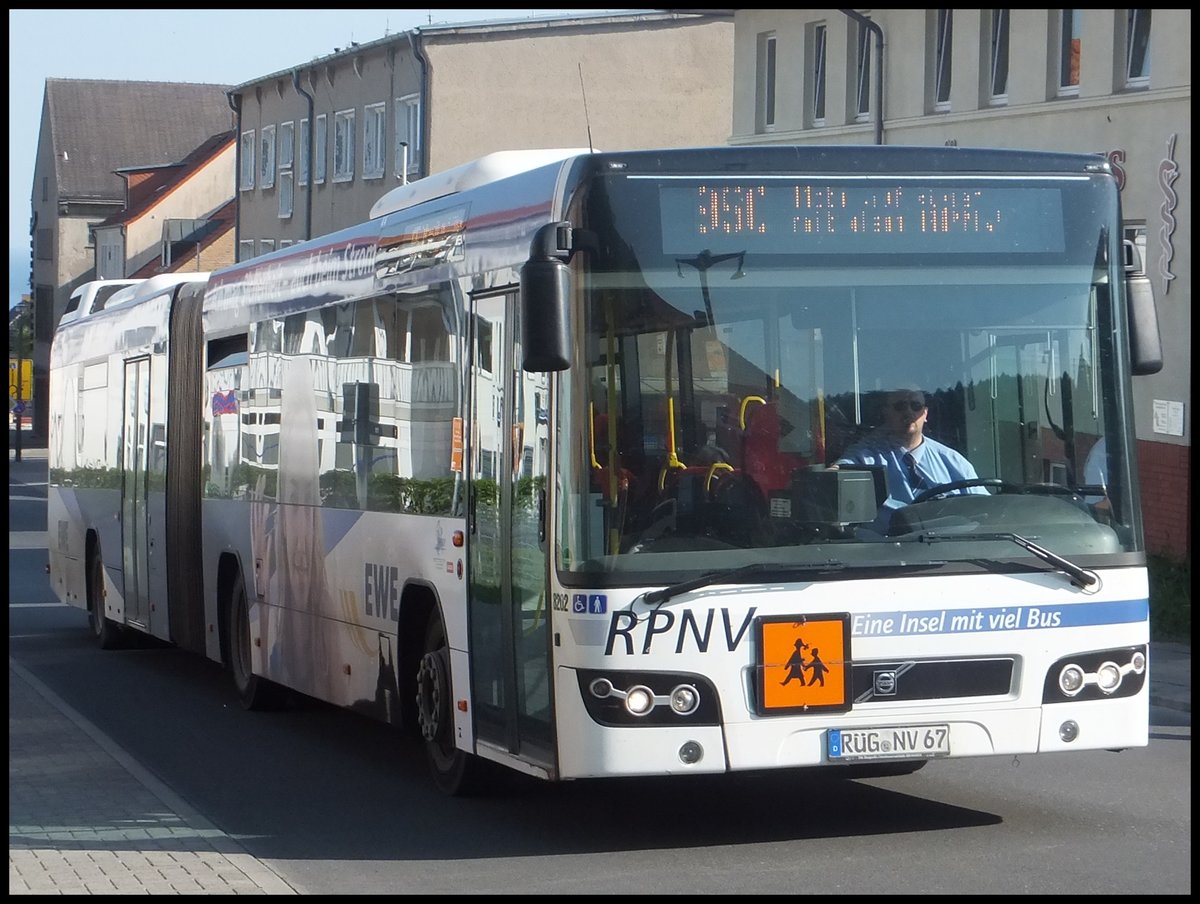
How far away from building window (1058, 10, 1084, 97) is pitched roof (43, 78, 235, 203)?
225ft

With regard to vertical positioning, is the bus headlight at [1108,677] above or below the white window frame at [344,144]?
below

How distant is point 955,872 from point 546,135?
41476 mm

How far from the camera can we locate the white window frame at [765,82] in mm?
34844

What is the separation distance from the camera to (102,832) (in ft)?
30.0

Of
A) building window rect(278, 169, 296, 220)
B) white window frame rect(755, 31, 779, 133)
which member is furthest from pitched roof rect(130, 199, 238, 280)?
white window frame rect(755, 31, 779, 133)

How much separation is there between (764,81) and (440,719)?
2628cm

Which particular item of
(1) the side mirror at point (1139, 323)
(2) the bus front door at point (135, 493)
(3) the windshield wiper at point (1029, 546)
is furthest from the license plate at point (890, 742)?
(2) the bus front door at point (135, 493)

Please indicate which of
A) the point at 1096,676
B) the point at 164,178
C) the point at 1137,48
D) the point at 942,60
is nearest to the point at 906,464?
the point at 1096,676

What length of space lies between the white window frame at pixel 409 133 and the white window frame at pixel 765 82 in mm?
14601

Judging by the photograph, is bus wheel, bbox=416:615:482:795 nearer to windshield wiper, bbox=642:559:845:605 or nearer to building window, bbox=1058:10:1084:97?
windshield wiper, bbox=642:559:845:605

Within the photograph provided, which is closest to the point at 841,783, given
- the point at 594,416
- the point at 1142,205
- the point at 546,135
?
the point at 594,416

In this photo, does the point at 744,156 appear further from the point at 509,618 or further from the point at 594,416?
the point at 509,618

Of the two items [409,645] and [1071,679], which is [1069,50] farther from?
[1071,679]

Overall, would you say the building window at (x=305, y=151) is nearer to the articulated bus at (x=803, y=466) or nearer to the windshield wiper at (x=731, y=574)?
the articulated bus at (x=803, y=466)
